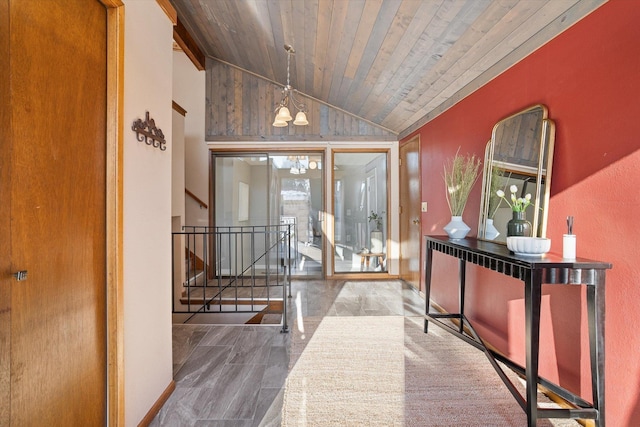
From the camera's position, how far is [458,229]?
242 centimetres

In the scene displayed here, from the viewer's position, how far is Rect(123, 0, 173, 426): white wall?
57.8 inches

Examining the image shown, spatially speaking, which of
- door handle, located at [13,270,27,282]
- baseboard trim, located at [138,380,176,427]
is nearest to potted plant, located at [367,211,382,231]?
baseboard trim, located at [138,380,176,427]

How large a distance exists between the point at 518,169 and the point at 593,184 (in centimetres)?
54

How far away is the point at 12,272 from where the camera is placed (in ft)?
3.12

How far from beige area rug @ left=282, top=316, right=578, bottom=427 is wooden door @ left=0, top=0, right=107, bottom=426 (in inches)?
42.6

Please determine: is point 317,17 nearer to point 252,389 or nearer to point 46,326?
point 46,326

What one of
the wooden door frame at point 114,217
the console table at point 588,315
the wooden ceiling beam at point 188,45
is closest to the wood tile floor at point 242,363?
the console table at point 588,315

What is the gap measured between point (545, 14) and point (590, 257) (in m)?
1.44

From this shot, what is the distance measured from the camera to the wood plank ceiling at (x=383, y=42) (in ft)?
6.20

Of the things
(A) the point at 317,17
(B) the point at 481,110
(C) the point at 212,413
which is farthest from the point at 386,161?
(C) the point at 212,413

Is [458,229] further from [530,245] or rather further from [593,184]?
[593,184]

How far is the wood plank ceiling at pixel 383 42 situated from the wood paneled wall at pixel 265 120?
158mm

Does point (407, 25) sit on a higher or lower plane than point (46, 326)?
higher

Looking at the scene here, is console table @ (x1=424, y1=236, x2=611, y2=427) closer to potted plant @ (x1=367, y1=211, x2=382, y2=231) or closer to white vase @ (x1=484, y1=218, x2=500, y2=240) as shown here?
white vase @ (x1=484, y1=218, x2=500, y2=240)
